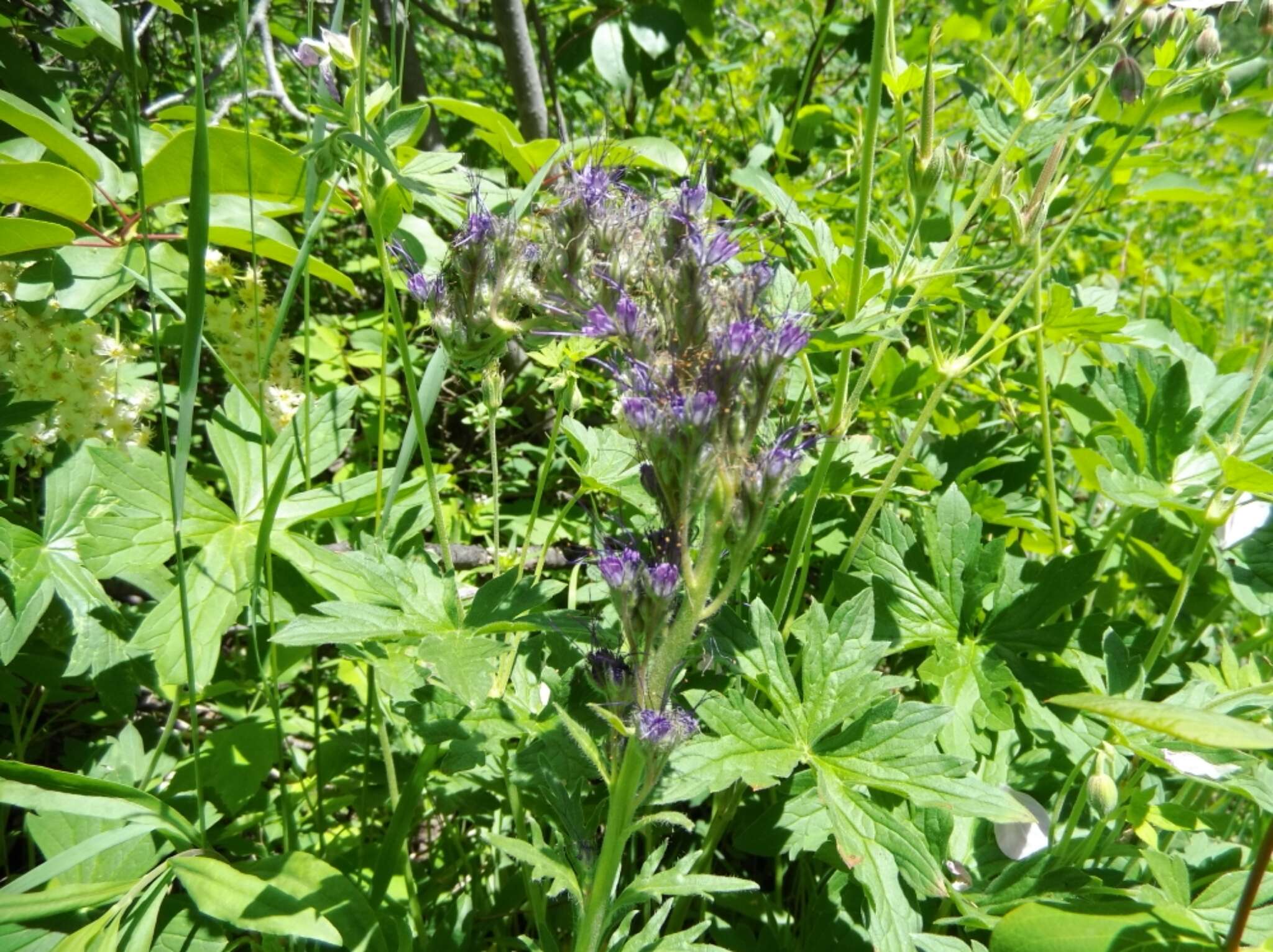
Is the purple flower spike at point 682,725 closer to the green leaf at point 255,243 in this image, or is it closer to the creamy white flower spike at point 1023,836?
the creamy white flower spike at point 1023,836

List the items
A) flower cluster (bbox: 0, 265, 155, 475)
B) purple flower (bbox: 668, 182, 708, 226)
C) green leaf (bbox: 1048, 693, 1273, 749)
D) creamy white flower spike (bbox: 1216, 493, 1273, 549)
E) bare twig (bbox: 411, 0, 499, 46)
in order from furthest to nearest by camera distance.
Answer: bare twig (bbox: 411, 0, 499, 46)
creamy white flower spike (bbox: 1216, 493, 1273, 549)
flower cluster (bbox: 0, 265, 155, 475)
purple flower (bbox: 668, 182, 708, 226)
green leaf (bbox: 1048, 693, 1273, 749)

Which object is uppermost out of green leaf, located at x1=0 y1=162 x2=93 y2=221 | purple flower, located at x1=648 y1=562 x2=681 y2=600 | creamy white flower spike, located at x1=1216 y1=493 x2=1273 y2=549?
green leaf, located at x1=0 y1=162 x2=93 y2=221

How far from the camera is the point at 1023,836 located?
1.41 meters

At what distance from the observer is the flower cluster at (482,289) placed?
1213 mm

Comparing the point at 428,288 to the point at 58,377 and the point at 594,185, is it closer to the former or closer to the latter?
the point at 594,185

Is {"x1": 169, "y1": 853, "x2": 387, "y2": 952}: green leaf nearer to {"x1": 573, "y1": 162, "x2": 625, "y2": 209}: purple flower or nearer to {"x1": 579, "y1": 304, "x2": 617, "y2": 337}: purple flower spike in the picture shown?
{"x1": 579, "y1": 304, "x2": 617, "y2": 337}: purple flower spike

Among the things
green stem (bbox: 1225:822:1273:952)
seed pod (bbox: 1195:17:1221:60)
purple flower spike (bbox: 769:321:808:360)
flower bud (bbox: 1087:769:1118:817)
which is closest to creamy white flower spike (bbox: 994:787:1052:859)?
flower bud (bbox: 1087:769:1118:817)

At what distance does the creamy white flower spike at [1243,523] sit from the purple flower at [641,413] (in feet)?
5.00

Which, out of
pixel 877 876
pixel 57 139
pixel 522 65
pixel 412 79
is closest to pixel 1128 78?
pixel 877 876

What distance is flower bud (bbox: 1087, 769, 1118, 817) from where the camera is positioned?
1.21m

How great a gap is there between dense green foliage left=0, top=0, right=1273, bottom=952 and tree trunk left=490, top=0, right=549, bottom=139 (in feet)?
0.05

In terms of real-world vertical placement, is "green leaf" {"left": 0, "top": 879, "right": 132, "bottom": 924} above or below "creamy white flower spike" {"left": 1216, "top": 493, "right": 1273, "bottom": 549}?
below

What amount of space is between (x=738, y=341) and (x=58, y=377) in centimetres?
140

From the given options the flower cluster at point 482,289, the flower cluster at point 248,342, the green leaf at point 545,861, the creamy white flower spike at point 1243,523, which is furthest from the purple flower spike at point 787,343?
the creamy white flower spike at point 1243,523
